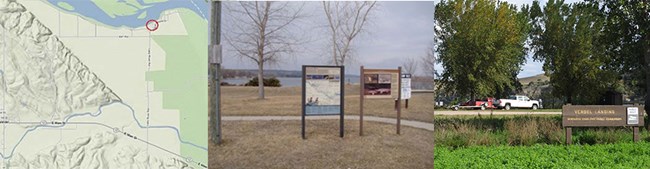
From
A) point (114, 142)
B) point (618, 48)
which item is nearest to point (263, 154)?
point (114, 142)

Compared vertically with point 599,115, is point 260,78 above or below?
above

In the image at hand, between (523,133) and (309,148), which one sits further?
(523,133)

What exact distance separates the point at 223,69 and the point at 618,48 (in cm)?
982

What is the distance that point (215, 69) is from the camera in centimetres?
518

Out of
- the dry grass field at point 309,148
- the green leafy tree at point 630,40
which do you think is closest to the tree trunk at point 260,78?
the dry grass field at point 309,148

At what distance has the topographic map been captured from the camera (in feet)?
14.3

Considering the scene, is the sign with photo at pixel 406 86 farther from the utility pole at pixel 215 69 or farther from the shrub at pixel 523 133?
the shrub at pixel 523 133

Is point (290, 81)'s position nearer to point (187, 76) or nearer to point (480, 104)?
point (187, 76)

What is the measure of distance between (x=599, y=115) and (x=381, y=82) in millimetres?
5008

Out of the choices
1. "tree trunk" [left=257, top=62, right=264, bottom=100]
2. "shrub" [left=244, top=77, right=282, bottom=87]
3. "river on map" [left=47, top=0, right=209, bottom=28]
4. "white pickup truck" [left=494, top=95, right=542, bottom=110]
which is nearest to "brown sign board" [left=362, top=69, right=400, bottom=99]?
"shrub" [left=244, top=77, right=282, bottom=87]

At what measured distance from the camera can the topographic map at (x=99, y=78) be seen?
4.35m

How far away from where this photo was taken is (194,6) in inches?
175

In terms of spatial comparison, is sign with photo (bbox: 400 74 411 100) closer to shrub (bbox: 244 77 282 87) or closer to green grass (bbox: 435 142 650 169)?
green grass (bbox: 435 142 650 169)

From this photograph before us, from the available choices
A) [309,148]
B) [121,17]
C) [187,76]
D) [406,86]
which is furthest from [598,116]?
[121,17]
